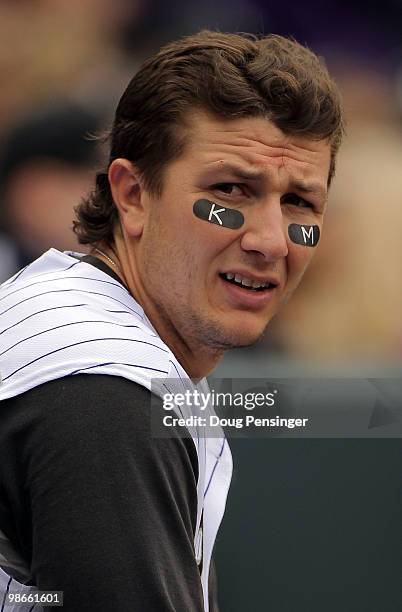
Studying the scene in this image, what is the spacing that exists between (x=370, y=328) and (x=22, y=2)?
1.29m

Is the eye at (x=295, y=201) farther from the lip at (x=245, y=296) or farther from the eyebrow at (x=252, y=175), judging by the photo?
the lip at (x=245, y=296)

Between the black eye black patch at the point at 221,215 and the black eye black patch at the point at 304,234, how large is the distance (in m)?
0.08

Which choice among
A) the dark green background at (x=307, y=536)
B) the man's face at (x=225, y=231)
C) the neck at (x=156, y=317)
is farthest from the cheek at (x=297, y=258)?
the dark green background at (x=307, y=536)

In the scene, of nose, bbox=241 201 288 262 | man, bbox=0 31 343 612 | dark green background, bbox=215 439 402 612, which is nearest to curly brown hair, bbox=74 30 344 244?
man, bbox=0 31 343 612

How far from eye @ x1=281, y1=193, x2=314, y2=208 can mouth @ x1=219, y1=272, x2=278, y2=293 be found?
107 millimetres

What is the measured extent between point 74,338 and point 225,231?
0.30m

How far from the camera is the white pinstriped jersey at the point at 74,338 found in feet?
2.59

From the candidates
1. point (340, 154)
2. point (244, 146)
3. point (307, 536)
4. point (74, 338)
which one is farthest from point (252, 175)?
point (340, 154)

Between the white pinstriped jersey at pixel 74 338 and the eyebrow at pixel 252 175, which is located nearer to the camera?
the white pinstriped jersey at pixel 74 338

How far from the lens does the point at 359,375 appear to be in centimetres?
215

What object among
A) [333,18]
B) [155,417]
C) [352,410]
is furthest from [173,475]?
[333,18]

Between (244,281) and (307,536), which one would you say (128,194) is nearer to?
(244,281)

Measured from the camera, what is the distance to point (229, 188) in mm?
1052

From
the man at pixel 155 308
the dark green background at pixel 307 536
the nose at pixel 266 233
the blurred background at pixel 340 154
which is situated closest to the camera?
the man at pixel 155 308
